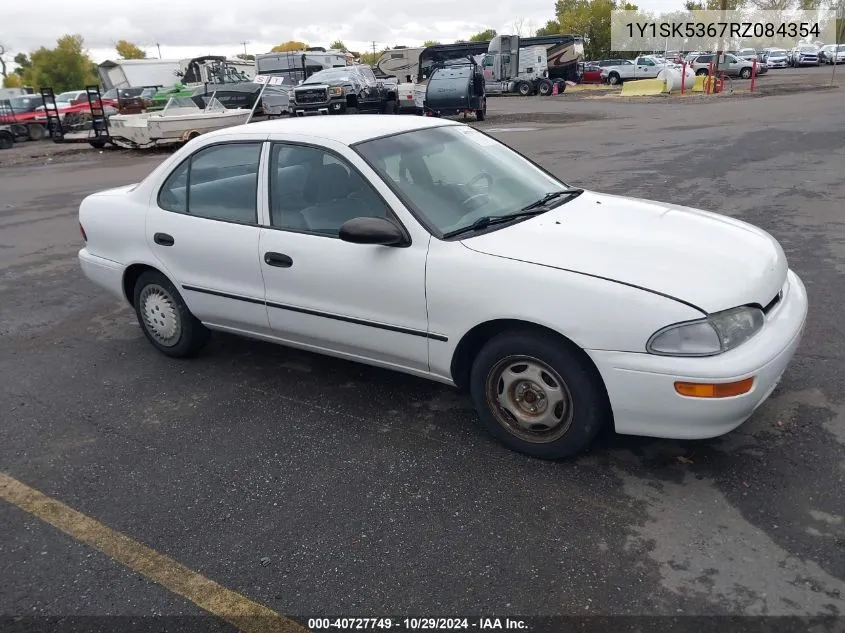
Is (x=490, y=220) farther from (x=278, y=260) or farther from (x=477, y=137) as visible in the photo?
(x=278, y=260)

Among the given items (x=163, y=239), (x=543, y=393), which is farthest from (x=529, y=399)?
(x=163, y=239)

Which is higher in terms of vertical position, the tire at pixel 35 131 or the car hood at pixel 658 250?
the car hood at pixel 658 250

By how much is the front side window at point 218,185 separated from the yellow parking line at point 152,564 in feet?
6.06

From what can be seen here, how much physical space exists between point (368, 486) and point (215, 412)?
1.32m

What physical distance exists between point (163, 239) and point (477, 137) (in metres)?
2.15

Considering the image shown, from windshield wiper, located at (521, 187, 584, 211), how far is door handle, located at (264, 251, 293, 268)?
4.41 ft

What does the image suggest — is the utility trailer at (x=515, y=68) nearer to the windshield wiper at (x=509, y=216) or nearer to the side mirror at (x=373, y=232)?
the windshield wiper at (x=509, y=216)

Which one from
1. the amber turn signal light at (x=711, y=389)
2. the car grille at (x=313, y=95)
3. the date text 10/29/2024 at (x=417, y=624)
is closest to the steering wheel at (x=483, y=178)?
the amber turn signal light at (x=711, y=389)

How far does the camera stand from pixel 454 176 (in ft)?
13.2

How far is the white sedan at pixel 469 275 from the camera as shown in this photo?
9.96 ft

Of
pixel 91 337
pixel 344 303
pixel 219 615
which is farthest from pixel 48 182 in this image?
pixel 219 615

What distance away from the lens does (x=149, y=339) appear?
5.15m

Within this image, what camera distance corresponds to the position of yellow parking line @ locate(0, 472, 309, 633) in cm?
259

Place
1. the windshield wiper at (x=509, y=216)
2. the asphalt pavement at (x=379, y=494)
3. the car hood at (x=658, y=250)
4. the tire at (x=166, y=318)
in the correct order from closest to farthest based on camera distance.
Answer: the asphalt pavement at (x=379, y=494)
the car hood at (x=658, y=250)
the windshield wiper at (x=509, y=216)
the tire at (x=166, y=318)
